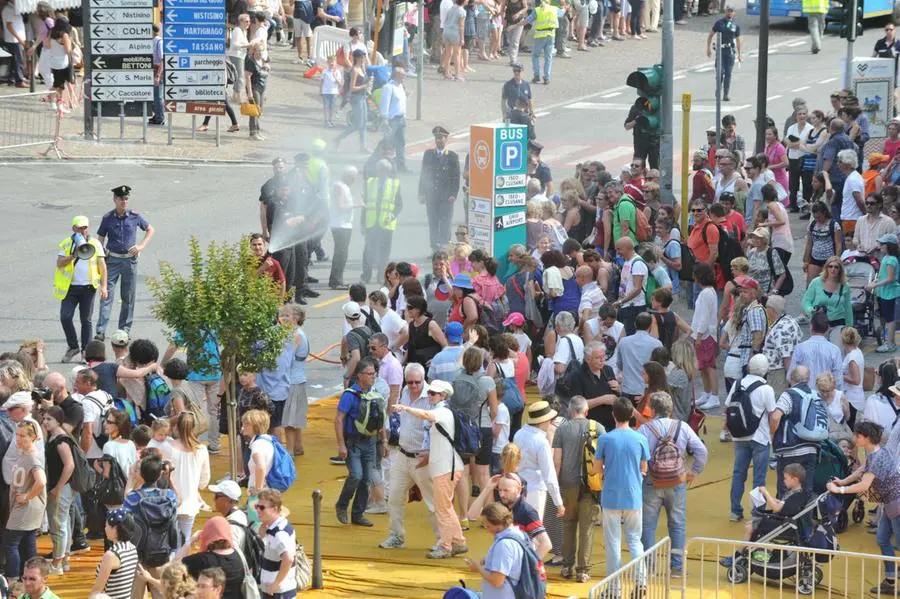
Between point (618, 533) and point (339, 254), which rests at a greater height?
point (339, 254)

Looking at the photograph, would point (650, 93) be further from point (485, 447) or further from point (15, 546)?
point (15, 546)

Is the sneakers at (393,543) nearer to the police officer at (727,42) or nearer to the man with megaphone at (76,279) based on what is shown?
the man with megaphone at (76,279)

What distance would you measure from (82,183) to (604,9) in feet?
63.6

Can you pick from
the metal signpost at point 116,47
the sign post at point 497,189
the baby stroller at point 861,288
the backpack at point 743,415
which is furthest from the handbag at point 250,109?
the backpack at point 743,415

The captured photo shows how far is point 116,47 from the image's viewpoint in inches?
1150

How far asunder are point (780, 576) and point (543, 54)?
26.9 metres

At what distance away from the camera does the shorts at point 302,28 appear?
37.1 metres

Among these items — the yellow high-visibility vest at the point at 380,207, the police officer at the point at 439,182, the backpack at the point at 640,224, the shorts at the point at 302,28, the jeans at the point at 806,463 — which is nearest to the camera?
the jeans at the point at 806,463

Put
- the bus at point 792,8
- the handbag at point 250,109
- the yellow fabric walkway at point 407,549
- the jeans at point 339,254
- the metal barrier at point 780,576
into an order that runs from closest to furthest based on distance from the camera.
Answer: the metal barrier at point 780,576
the yellow fabric walkway at point 407,549
the jeans at point 339,254
the handbag at point 250,109
the bus at point 792,8

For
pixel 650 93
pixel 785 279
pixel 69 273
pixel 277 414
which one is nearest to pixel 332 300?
pixel 69 273

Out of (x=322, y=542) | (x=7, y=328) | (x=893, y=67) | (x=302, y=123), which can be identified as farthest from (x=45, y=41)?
(x=322, y=542)

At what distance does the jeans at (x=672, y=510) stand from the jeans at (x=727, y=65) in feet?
74.2

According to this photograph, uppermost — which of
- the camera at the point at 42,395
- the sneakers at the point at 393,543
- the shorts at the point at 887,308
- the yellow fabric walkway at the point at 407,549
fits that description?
the camera at the point at 42,395

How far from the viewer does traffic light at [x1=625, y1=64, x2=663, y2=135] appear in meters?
19.8
